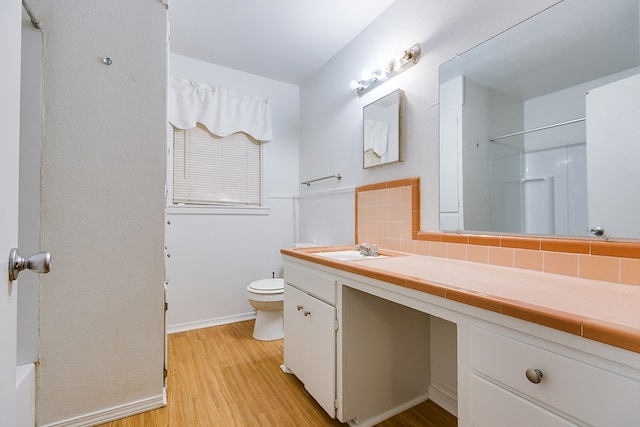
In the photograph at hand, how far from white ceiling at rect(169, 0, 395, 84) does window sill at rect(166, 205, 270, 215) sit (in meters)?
1.29

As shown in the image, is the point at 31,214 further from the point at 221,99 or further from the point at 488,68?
the point at 488,68

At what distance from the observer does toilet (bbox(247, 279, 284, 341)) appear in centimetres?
225

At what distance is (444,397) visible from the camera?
154cm

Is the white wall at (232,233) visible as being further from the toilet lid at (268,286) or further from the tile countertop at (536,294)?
the tile countertop at (536,294)

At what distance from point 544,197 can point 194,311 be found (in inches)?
102

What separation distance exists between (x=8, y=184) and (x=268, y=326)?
2.03m

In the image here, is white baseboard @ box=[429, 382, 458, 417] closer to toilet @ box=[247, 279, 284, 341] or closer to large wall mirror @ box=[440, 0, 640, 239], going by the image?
large wall mirror @ box=[440, 0, 640, 239]

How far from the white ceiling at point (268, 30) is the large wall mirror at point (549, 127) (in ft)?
3.02

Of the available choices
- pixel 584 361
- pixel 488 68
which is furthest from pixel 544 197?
pixel 584 361

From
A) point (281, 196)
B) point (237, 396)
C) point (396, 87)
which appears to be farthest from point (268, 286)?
point (396, 87)

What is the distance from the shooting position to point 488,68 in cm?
140

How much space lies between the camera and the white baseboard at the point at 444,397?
150 centimetres

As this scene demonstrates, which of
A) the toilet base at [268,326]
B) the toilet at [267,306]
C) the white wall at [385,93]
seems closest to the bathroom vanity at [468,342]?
the white wall at [385,93]

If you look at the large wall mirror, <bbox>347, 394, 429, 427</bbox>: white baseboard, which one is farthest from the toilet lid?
the large wall mirror
